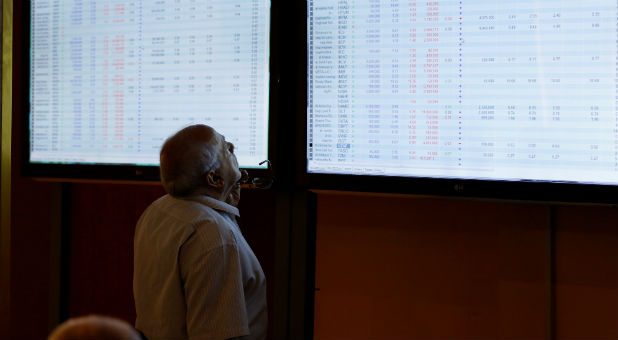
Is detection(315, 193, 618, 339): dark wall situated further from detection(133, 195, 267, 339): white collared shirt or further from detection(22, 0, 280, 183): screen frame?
detection(133, 195, 267, 339): white collared shirt

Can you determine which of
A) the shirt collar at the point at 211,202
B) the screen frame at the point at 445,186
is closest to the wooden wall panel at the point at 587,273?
the screen frame at the point at 445,186

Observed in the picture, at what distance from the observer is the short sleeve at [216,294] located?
4.96 ft

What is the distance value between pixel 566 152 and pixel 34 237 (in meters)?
2.00

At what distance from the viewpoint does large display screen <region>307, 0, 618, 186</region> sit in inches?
63.2

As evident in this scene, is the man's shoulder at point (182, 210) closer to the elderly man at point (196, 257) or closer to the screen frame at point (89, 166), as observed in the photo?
the elderly man at point (196, 257)

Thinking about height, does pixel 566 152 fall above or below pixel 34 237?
above

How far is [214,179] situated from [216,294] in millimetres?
313

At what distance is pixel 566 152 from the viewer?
163 centimetres

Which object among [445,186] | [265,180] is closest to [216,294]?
[265,180]

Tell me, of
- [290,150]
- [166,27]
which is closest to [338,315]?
[290,150]

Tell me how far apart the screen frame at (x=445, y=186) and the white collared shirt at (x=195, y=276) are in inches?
12.5

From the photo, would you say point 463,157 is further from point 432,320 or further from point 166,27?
point 166,27

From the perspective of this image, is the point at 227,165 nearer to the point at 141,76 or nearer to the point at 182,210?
the point at 182,210

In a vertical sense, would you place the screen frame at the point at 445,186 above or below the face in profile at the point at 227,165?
below
